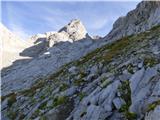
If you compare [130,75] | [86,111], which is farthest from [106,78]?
[86,111]

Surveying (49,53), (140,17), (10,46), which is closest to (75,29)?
(10,46)

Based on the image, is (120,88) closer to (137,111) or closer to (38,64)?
(137,111)

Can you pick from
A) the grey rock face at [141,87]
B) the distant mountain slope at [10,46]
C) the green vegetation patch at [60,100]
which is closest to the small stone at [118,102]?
the grey rock face at [141,87]

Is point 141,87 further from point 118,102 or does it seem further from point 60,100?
point 60,100

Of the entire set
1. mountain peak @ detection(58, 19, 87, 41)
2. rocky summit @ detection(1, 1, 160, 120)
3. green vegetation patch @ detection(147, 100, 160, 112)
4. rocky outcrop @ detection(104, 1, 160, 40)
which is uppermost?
mountain peak @ detection(58, 19, 87, 41)

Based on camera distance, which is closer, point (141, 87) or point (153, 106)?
point (153, 106)

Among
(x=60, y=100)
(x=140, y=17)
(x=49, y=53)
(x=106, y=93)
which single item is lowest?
(x=106, y=93)

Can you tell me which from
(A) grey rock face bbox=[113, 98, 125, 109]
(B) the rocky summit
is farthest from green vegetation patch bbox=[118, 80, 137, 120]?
(A) grey rock face bbox=[113, 98, 125, 109]

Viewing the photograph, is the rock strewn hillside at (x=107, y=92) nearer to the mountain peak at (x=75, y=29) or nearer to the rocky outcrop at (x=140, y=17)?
the rocky outcrop at (x=140, y=17)

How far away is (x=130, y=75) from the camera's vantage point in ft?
92.5

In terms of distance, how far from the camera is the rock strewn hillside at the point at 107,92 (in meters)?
24.0

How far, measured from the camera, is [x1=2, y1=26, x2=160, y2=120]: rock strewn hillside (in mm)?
24031

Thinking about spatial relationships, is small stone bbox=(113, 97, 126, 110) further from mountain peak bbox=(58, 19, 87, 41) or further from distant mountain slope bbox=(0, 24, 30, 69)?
mountain peak bbox=(58, 19, 87, 41)

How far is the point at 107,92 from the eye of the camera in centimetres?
2703
